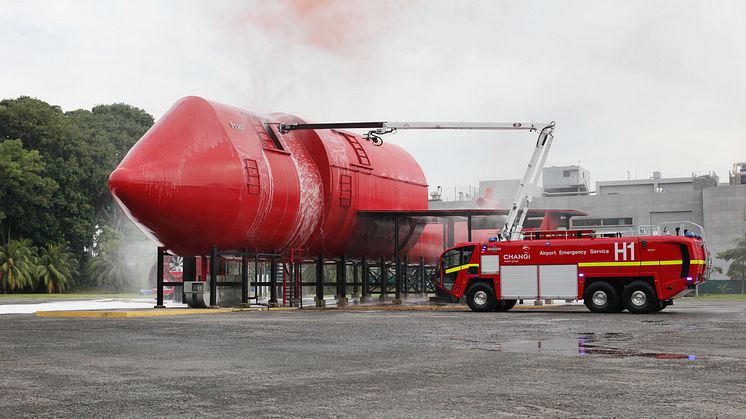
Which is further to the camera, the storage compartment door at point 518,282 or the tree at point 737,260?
the tree at point 737,260

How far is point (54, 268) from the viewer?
207ft

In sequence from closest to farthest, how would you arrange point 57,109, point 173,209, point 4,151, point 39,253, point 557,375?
1. point 557,375
2. point 173,209
3. point 4,151
4. point 39,253
5. point 57,109

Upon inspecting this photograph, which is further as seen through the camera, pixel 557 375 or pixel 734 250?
pixel 734 250

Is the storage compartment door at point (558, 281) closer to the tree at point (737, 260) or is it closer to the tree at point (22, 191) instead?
the tree at point (22, 191)

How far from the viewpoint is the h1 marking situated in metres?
28.0

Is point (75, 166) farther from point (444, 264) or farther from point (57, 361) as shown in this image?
point (57, 361)

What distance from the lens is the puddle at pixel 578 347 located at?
12.3 meters

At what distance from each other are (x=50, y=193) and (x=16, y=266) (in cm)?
A: 603

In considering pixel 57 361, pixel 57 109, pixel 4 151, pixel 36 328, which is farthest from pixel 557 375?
pixel 57 109

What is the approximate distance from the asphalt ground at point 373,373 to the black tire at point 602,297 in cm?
1061

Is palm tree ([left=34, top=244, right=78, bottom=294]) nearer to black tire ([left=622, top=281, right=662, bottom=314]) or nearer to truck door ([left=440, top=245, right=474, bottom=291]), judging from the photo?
truck door ([left=440, top=245, right=474, bottom=291])

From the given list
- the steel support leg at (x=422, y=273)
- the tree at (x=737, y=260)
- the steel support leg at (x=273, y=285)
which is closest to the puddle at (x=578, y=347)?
the steel support leg at (x=273, y=285)

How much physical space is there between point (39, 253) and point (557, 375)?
204ft

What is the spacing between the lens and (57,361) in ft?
37.8
